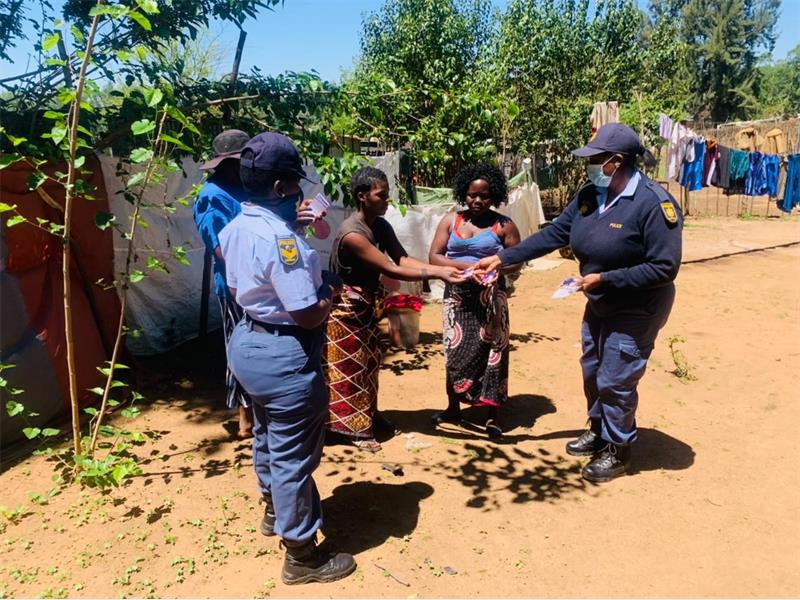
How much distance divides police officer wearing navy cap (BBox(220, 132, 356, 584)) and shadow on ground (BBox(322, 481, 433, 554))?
37cm

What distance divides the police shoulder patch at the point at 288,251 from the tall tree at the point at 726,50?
4430 cm

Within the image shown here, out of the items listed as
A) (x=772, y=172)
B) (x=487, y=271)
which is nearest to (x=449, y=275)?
(x=487, y=271)

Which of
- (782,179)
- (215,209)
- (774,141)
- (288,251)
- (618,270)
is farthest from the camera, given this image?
(774,141)

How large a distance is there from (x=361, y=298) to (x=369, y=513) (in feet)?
4.01

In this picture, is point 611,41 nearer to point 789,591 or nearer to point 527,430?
point 527,430

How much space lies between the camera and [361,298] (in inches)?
142

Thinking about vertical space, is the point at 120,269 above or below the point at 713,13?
below

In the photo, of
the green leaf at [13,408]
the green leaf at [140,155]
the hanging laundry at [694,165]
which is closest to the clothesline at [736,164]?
the hanging laundry at [694,165]

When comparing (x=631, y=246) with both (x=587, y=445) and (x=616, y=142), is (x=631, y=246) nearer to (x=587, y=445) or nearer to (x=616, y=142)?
(x=616, y=142)

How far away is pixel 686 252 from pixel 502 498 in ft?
31.1

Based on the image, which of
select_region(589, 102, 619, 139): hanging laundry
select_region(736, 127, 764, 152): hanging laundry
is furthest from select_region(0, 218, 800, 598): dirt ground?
select_region(736, 127, 764, 152): hanging laundry

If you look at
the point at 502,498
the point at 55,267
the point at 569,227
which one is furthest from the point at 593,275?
the point at 55,267

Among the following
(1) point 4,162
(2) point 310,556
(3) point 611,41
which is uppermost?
(3) point 611,41

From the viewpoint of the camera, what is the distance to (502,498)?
3314mm
